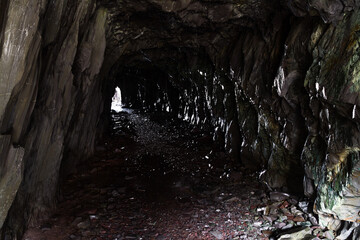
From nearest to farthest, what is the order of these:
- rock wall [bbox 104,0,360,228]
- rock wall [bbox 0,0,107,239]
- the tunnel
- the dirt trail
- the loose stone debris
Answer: rock wall [bbox 0,0,107,239], the tunnel, rock wall [bbox 104,0,360,228], the loose stone debris, the dirt trail

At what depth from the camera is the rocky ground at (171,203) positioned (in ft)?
22.7

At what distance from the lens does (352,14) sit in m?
6.16

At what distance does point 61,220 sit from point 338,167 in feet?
21.6

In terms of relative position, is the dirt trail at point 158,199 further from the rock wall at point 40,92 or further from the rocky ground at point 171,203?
the rock wall at point 40,92

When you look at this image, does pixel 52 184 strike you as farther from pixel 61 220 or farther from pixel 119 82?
pixel 119 82

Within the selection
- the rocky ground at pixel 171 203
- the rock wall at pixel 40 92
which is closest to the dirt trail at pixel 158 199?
the rocky ground at pixel 171 203

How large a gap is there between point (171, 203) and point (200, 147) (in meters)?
5.68

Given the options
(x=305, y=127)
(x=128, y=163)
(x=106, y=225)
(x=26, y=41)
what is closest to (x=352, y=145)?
(x=305, y=127)

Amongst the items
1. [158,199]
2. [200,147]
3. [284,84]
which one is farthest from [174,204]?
[200,147]

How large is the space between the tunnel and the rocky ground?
4 cm

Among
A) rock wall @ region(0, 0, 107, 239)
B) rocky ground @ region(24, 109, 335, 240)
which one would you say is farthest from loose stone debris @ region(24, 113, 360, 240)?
rock wall @ region(0, 0, 107, 239)

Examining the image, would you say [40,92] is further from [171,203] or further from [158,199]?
[171,203]

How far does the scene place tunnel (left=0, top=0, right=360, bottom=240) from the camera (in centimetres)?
589

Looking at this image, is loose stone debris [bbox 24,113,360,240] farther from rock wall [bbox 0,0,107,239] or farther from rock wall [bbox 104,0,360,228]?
rock wall [bbox 0,0,107,239]
